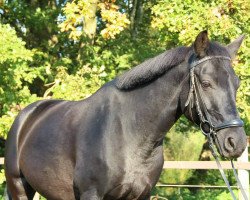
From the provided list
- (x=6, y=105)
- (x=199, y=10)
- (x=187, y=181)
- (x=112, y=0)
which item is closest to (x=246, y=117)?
(x=199, y=10)

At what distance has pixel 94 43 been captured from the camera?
38.7 feet

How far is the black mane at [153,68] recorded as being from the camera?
3.75m

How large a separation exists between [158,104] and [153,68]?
263mm

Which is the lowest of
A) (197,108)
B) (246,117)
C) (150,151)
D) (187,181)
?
(187,181)

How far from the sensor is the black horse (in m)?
3.46

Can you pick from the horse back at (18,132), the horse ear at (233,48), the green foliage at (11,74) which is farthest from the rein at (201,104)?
the green foliage at (11,74)

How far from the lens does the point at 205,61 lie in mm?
3549

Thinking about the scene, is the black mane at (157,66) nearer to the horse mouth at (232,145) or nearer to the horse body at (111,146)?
the horse body at (111,146)

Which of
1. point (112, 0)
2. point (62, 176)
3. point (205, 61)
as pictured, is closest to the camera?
point (205, 61)

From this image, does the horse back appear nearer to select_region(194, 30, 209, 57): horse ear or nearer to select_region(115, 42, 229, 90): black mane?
select_region(115, 42, 229, 90): black mane

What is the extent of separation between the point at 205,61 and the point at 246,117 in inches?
213

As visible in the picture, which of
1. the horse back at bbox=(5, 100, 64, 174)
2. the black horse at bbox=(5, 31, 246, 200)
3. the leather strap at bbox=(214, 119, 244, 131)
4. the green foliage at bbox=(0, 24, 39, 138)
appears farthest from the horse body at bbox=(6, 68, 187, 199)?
the green foliage at bbox=(0, 24, 39, 138)

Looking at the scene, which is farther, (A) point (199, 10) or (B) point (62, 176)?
(A) point (199, 10)

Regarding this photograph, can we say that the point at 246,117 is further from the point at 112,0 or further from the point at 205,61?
the point at 205,61
